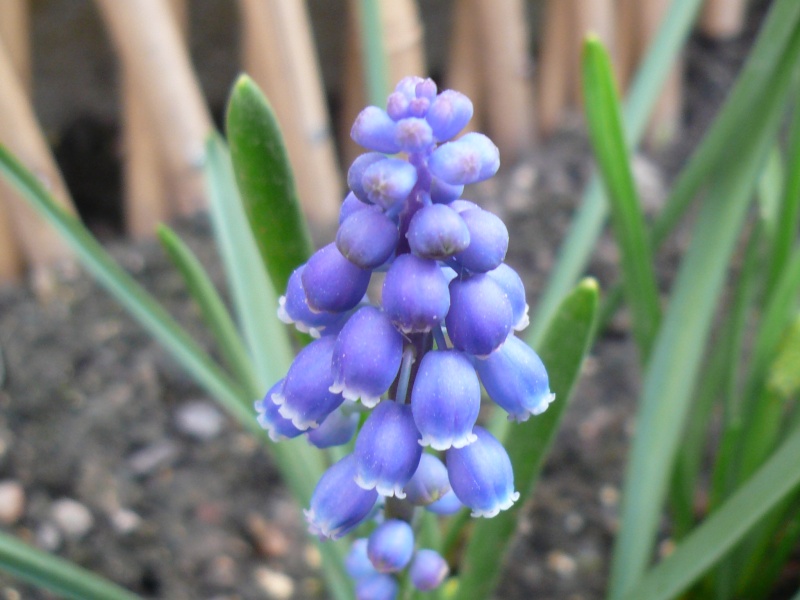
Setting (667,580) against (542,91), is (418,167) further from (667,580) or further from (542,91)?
(542,91)

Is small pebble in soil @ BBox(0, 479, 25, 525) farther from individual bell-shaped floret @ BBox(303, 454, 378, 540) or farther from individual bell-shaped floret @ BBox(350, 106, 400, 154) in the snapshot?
individual bell-shaped floret @ BBox(350, 106, 400, 154)

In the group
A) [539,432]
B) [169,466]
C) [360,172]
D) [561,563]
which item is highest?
[360,172]

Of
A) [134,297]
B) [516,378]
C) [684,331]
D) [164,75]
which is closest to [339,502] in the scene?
[516,378]

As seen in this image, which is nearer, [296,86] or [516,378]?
[516,378]

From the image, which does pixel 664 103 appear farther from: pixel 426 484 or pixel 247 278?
pixel 426 484

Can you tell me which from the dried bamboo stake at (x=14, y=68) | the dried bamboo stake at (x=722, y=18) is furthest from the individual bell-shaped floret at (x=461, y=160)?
the dried bamboo stake at (x=722, y=18)

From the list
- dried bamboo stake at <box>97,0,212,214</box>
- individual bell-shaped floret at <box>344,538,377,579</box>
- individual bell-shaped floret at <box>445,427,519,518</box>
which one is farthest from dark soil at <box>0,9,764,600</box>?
individual bell-shaped floret at <box>445,427,519,518</box>
